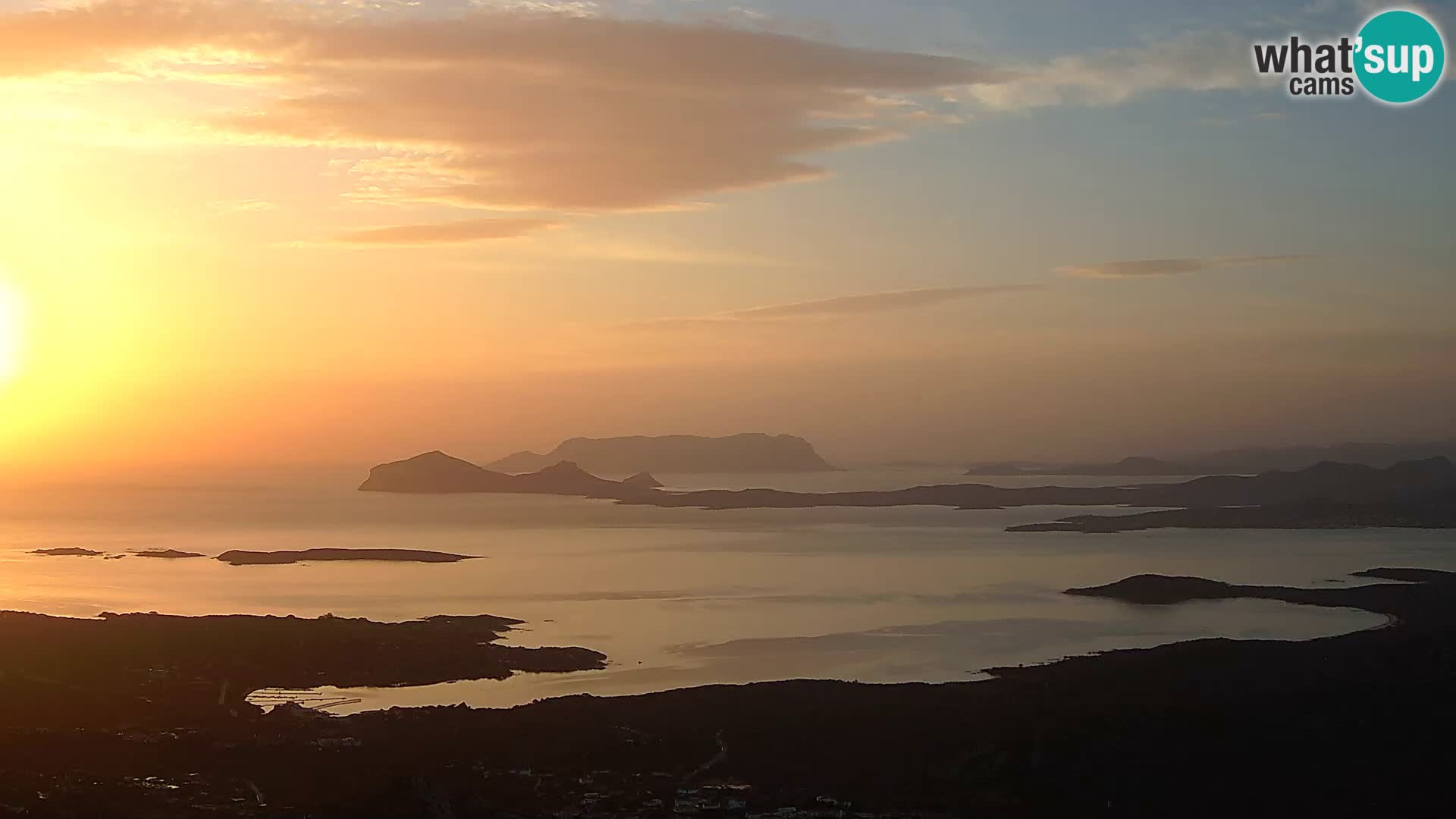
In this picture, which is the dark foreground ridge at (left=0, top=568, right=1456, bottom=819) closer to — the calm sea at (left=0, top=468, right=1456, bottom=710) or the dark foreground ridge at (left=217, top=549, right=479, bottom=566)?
the calm sea at (left=0, top=468, right=1456, bottom=710)

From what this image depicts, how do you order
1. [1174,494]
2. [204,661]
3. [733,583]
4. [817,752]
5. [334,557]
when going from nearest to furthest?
1. [817,752]
2. [204,661]
3. [733,583]
4. [334,557]
5. [1174,494]

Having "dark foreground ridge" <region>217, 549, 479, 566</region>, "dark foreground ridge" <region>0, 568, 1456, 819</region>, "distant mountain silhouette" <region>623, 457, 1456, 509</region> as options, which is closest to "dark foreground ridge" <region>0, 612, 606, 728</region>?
"dark foreground ridge" <region>0, 568, 1456, 819</region>

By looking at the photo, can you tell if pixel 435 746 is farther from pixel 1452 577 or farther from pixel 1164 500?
pixel 1164 500

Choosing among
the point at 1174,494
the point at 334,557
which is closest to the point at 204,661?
the point at 334,557

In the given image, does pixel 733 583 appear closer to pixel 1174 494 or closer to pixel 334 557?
pixel 334 557

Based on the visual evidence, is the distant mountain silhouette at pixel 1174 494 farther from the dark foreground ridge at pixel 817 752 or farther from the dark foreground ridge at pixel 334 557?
the dark foreground ridge at pixel 817 752

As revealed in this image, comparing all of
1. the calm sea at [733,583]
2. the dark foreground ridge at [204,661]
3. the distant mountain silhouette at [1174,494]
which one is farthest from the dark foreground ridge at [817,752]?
the distant mountain silhouette at [1174,494]
